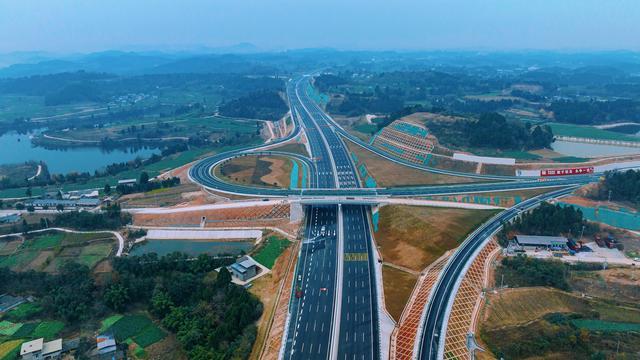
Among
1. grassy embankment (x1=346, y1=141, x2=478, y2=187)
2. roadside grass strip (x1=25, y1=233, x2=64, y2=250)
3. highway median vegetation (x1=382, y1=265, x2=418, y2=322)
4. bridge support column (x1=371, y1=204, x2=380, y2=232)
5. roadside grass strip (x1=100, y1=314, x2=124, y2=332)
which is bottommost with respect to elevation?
roadside grass strip (x1=100, y1=314, x2=124, y2=332)

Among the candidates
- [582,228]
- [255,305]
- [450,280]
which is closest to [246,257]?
[255,305]

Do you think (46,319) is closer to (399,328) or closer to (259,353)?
(259,353)

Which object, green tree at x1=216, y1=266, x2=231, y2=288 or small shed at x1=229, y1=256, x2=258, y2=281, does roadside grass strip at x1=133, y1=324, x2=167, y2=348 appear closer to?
green tree at x1=216, y1=266, x2=231, y2=288

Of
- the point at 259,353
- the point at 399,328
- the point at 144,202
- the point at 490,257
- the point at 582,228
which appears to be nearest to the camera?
the point at 259,353

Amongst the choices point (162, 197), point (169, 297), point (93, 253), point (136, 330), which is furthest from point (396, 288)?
point (162, 197)

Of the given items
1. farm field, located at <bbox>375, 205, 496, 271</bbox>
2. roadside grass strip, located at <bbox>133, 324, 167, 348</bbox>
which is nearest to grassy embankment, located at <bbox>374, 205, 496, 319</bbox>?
farm field, located at <bbox>375, 205, 496, 271</bbox>

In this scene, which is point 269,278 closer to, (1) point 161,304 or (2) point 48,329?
(1) point 161,304
